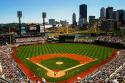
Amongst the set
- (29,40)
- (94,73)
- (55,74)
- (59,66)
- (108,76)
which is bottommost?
(55,74)

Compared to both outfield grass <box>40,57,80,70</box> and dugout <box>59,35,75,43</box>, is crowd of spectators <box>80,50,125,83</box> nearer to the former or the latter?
outfield grass <box>40,57,80,70</box>

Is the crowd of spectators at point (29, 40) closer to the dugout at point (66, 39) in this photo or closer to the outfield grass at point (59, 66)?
the dugout at point (66, 39)

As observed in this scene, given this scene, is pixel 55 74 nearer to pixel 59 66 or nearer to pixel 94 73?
pixel 59 66

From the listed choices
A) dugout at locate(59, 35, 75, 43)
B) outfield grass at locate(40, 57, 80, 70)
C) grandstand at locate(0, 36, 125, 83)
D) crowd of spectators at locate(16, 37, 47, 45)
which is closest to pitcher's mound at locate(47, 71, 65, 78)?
outfield grass at locate(40, 57, 80, 70)

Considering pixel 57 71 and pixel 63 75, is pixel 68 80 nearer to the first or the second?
pixel 63 75

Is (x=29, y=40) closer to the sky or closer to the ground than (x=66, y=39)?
closer to the ground

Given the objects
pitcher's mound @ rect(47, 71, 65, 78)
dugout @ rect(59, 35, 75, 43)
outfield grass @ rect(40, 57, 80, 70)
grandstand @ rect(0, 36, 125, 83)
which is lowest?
pitcher's mound @ rect(47, 71, 65, 78)

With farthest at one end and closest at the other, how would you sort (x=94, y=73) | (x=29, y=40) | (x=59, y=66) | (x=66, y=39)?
(x=29, y=40)
(x=66, y=39)
(x=59, y=66)
(x=94, y=73)

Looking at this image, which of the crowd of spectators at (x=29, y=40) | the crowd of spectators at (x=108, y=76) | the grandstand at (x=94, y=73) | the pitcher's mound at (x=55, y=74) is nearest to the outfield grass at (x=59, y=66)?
the pitcher's mound at (x=55, y=74)

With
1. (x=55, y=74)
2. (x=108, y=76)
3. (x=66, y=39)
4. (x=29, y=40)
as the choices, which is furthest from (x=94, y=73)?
(x=29, y=40)

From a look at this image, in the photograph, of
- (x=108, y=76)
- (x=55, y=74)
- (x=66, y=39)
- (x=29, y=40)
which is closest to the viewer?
(x=108, y=76)

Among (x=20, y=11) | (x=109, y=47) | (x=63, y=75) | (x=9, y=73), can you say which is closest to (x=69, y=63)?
(x=63, y=75)

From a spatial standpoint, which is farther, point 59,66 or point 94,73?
point 59,66
